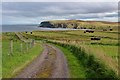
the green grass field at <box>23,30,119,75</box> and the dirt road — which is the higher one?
the green grass field at <box>23,30,119,75</box>

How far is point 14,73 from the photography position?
753 inches

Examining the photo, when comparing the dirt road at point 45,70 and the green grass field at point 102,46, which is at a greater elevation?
the green grass field at point 102,46

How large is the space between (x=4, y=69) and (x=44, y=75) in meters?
3.21

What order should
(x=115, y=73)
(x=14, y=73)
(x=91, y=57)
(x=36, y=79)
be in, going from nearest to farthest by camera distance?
(x=115, y=73) < (x=36, y=79) < (x=14, y=73) < (x=91, y=57)

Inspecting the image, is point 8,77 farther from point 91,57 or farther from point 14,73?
point 91,57

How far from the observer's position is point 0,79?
16.8m

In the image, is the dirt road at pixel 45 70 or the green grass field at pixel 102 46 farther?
the green grass field at pixel 102 46

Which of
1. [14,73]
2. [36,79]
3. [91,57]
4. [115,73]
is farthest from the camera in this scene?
[91,57]

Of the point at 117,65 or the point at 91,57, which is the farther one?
the point at 91,57

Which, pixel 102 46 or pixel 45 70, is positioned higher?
pixel 102 46

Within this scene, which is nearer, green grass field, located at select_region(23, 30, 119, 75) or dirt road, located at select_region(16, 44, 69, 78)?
dirt road, located at select_region(16, 44, 69, 78)

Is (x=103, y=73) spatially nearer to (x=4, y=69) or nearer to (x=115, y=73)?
(x=115, y=73)

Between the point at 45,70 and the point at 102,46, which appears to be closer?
the point at 45,70

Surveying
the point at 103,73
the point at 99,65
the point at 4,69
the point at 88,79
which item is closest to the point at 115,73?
the point at 103,73
